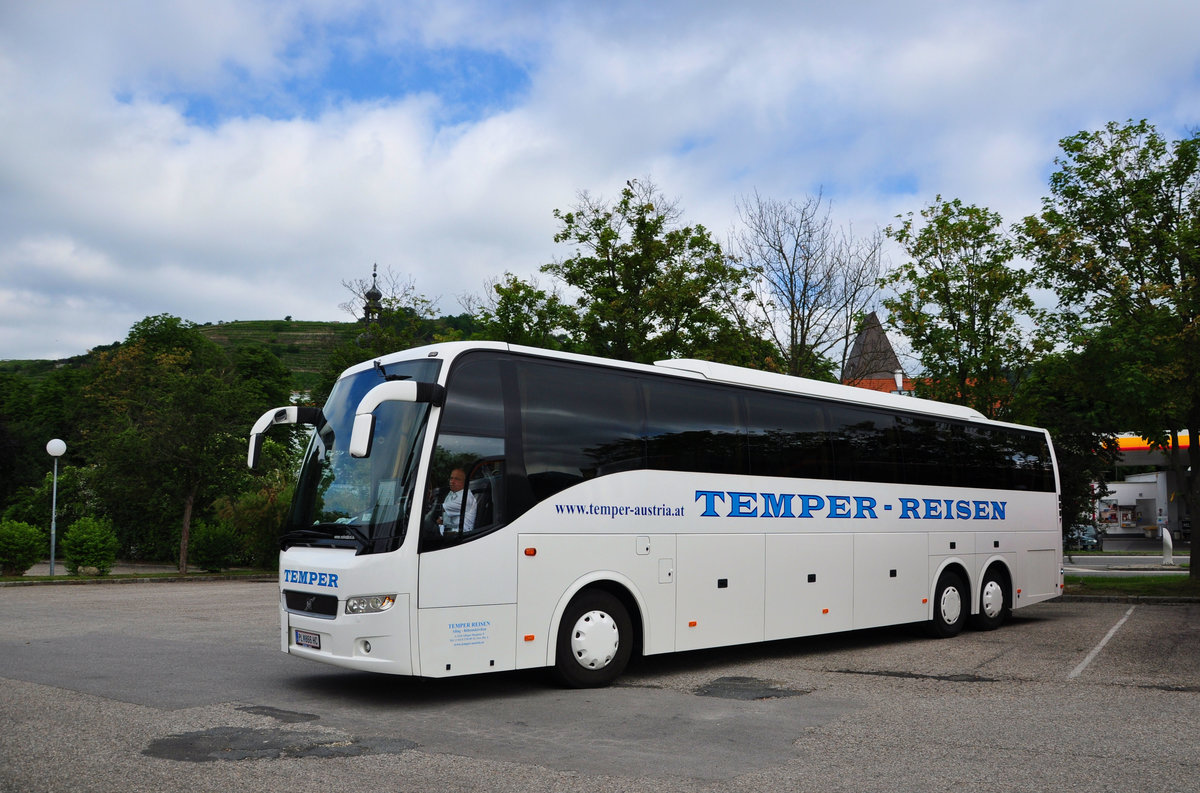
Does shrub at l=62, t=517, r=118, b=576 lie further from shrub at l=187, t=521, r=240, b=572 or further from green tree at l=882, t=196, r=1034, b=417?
green tree at l=882, t=196, r=1034, b=417

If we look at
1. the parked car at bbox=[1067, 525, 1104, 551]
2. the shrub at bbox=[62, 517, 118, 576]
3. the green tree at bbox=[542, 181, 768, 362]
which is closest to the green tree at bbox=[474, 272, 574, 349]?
the green tree at bbox=[542, 181, 768, 362]

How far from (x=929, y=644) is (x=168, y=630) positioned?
36.7ft

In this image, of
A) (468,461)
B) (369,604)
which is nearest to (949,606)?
(468,461)

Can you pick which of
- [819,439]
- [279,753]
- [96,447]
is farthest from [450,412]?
[96,447]

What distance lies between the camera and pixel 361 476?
9.07m

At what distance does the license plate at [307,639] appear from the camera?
29.5 feet

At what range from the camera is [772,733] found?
774 cm

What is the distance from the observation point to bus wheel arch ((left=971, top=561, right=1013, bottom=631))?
15.9 metres

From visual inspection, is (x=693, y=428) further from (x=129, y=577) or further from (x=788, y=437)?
(x=129, y=577)

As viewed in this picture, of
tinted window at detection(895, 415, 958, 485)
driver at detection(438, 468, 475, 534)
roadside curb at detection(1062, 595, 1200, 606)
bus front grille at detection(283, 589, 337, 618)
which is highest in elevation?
tinted window at detection(895, 415, 958, 485)

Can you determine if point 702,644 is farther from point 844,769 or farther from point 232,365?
point 232,365

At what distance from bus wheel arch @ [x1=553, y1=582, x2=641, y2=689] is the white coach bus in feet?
0.07

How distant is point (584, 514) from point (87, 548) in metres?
23.1

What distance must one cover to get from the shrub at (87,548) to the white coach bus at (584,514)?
2128 centimetres
